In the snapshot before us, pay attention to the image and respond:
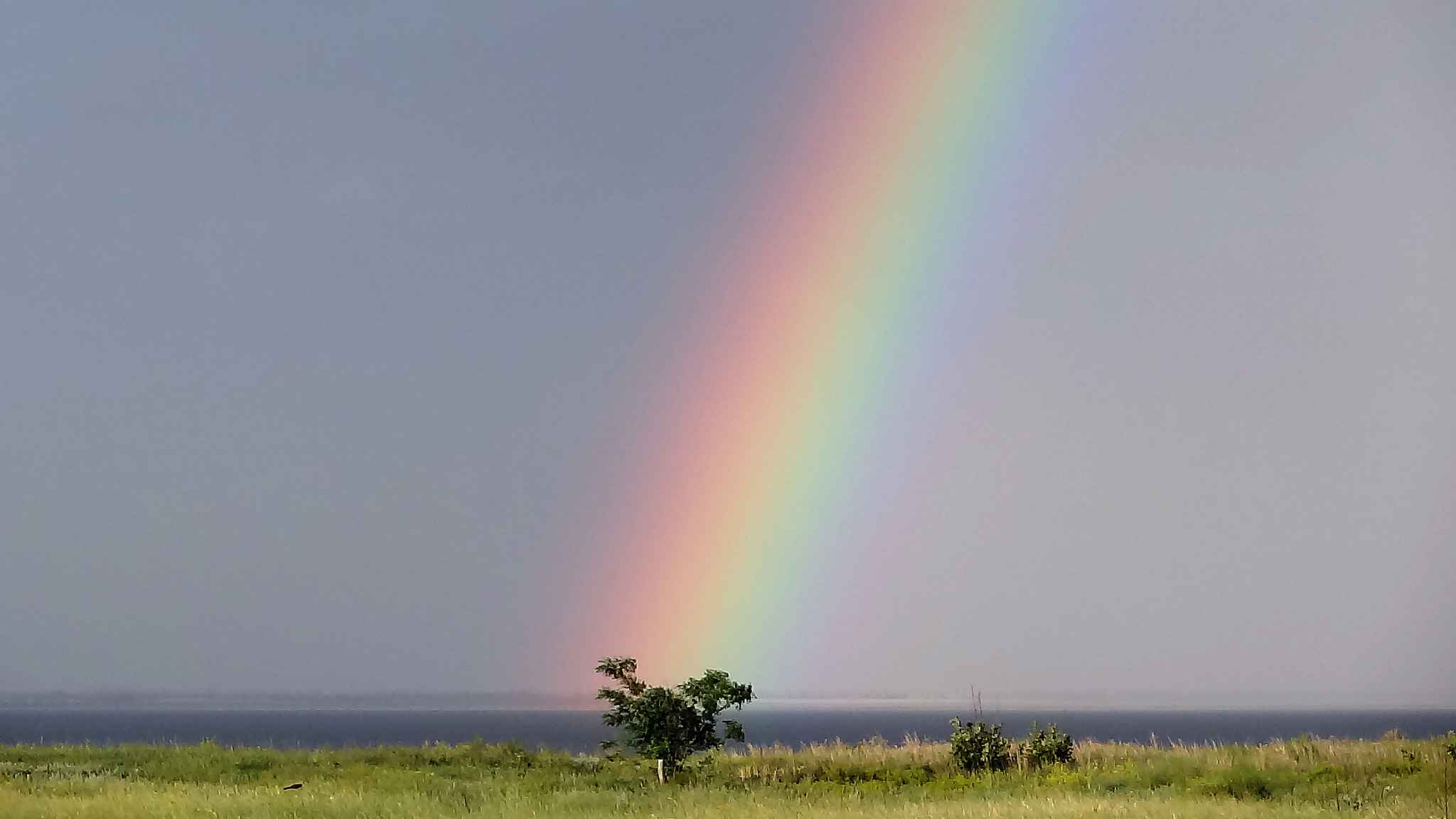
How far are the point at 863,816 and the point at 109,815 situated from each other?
12.3 meters

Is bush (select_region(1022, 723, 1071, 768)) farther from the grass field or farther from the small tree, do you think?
the small tree

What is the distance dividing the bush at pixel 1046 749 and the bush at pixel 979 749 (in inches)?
27.2

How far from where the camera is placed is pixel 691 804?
70.0ft

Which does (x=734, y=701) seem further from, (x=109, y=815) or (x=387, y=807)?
(x=109, y=815)

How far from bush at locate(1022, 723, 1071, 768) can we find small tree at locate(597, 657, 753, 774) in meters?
9.81

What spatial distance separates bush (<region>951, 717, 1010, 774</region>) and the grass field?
912 millimetres

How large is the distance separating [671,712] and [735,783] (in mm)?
2490

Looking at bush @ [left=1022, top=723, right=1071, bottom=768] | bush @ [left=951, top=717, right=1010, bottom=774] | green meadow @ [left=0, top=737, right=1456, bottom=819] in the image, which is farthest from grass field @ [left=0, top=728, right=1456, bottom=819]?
bush @ [left=951, top=717, right=1010, bottom=774]

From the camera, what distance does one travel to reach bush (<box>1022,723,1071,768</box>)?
111ft

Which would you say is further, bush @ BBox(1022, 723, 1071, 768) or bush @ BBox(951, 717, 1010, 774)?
bush @ BBox(951, 717, 1010, 774)

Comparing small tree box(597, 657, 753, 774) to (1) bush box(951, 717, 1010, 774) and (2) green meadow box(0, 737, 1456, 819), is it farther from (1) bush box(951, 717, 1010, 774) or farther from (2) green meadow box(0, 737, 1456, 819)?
(1) bush box(951, 717, 1010, 774)

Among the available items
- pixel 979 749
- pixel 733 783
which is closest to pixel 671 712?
pixel 733 783

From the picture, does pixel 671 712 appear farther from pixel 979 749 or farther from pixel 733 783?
pixel 979 749

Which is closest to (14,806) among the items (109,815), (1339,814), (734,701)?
(109,815)
